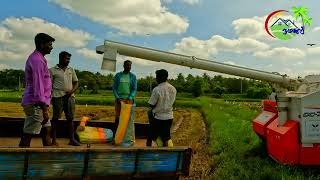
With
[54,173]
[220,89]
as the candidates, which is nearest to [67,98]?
[54,173]

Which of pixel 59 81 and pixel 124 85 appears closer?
pixel 59 81

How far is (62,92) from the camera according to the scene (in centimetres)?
589

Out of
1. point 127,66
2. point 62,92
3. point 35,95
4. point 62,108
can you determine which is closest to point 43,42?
point 35,95

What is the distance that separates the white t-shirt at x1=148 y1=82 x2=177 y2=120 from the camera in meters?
6.02

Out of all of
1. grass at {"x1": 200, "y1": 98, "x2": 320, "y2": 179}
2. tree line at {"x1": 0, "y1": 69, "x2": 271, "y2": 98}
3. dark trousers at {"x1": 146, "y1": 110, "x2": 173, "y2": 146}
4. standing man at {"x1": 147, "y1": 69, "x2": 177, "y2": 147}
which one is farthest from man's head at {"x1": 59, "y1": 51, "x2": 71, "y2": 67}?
tree line at {"x1": 0, "y1": 69, "x2": 271, "y2": 98}

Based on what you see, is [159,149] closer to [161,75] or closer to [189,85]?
[161,75]

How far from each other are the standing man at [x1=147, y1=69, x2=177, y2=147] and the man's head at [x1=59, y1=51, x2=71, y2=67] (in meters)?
1.35

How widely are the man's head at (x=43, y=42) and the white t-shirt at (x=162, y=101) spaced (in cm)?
181

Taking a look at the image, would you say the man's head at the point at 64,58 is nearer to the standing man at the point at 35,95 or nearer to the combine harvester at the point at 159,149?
the combine harvester at the point at 159,149

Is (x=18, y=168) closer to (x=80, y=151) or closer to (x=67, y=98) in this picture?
(x=80, y=151)

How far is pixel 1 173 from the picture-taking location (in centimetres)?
364

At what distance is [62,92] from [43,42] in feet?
4.05

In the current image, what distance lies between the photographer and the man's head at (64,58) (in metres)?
5.90

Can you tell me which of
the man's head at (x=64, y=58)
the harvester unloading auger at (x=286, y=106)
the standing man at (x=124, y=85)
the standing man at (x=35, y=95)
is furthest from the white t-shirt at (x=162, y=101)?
the standing man at (x=35, y=95)
